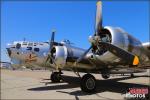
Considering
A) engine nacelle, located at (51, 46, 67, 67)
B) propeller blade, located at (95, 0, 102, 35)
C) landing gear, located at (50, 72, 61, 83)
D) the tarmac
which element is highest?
propeller blade, located at (95, 0, 102, 35)

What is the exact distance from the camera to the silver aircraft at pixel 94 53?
40.5 ft

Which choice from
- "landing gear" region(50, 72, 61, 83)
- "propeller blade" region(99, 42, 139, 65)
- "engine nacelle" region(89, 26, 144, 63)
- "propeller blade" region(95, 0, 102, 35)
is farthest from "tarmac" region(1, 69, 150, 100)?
"propeller blade" region(95, 0, 102, 35)

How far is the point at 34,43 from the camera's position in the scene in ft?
56.1

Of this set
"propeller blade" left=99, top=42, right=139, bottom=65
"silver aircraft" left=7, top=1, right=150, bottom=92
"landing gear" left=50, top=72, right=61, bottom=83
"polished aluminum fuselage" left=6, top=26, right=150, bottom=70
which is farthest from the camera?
"landing gear" left=50, top=72, right=61, bottom=83

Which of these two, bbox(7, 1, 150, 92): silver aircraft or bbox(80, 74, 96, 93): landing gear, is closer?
bbox(7, 1, 150, 92): silver aircraft

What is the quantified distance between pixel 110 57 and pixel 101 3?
2905 mm

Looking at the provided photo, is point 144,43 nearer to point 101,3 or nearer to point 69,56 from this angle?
point 101,3

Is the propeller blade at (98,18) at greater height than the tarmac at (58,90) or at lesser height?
greater

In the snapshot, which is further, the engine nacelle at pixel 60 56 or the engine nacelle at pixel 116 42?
the engine nacelle at pixel 60 56

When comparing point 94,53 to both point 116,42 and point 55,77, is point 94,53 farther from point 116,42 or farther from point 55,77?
point 55,77

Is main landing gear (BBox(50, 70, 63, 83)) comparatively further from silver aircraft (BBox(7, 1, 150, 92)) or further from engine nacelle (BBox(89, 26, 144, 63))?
engine nacelle (BBox(89, 26, 144, 63))

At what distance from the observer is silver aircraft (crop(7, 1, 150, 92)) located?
486 inches

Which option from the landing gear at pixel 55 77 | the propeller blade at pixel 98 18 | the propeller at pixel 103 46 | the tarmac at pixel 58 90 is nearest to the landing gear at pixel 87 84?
the tarmac at pixel 58 90

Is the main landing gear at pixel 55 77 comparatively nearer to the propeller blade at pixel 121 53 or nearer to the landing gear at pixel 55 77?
the landing gear at pixel 55 77
